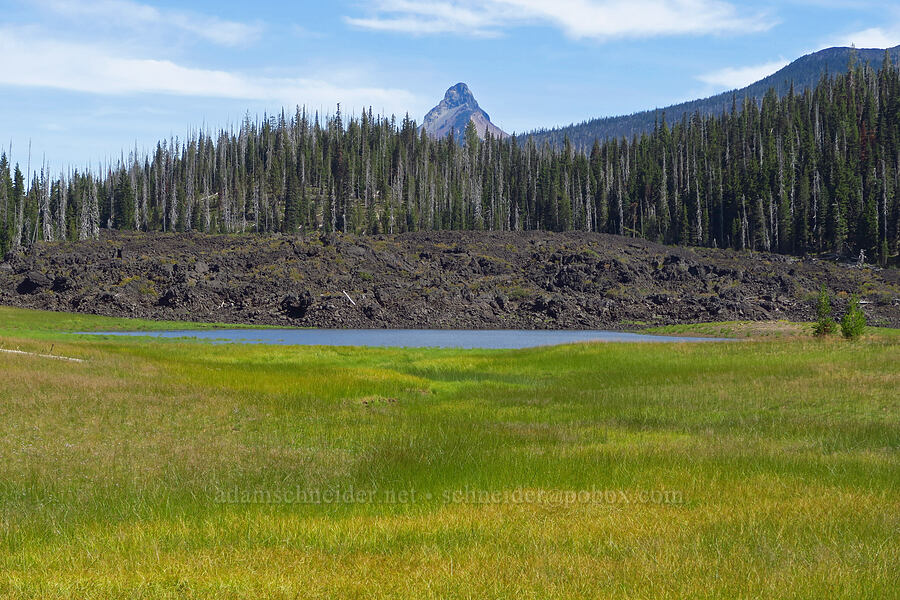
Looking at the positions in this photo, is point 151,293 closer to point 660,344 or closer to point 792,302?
point 660,344

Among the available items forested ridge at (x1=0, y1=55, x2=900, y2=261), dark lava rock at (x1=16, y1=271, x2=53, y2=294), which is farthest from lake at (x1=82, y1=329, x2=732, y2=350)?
forested ridge at (x1=0, y1=55, x2=900, y2=261)

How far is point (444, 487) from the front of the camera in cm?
1388

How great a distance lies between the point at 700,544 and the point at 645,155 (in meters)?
167

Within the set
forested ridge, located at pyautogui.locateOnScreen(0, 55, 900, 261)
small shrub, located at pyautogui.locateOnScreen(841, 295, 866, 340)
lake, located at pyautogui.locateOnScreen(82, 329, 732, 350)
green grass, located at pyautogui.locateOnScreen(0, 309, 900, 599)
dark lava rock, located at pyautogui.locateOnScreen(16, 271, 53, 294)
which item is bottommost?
lake, located at pyautogui.locateOnScreen(82, 329, 732, 350)

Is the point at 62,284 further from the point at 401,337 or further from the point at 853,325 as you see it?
the point at 853,325

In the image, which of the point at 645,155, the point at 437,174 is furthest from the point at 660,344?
the point at 437,174

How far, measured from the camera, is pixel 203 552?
370 inches

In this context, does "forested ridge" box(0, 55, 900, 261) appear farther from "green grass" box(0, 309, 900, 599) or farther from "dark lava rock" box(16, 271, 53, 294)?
"green grass" box(0, 309, 900, 599)

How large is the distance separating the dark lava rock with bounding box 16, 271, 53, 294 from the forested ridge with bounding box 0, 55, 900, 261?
3618 cm

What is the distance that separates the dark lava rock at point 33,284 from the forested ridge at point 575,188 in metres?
36.2

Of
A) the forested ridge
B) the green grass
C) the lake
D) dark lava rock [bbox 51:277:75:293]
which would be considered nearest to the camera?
the green grass

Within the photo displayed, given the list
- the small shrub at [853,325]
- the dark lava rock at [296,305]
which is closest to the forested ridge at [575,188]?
the dark lava rock at [296,305]

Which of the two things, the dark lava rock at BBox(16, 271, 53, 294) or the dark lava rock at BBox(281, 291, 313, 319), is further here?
the dark lava rock at BBox(16, 271, 53, 294)

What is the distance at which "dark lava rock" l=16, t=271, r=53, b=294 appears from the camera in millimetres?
98500
